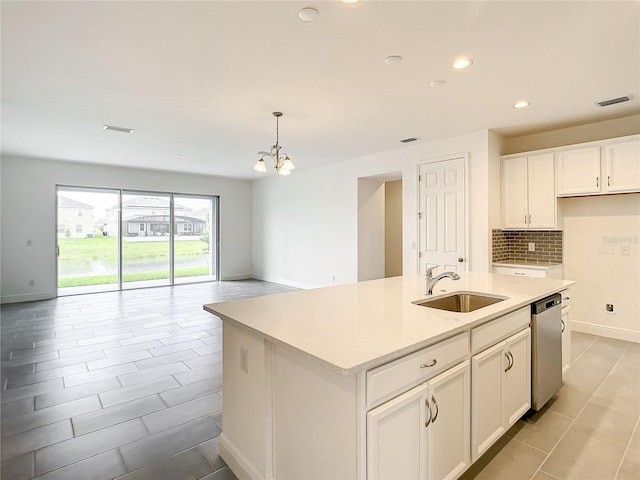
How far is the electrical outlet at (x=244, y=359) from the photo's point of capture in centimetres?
180

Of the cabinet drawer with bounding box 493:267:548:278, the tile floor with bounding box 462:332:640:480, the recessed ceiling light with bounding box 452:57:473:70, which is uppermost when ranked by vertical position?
the recessed ceiling light with bounding box 452:57:473:70

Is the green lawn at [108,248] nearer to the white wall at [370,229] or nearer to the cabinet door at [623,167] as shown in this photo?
the white wall at [370,229]

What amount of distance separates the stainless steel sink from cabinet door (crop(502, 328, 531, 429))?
0.96ft

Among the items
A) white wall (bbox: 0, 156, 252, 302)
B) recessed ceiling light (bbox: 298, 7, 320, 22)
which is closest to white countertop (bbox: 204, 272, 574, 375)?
recessed ceiling light (bbox: 298, 7, 320, 22)

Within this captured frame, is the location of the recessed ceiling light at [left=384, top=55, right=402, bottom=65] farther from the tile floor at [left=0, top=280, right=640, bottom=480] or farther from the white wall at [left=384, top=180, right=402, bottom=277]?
the white wall at [left=384, top=180, right=402, bottom=277]

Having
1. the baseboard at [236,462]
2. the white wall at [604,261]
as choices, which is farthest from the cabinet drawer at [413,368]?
the white wall at [604,261]

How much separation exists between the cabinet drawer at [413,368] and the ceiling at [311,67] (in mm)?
1986

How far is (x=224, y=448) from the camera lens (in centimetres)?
198

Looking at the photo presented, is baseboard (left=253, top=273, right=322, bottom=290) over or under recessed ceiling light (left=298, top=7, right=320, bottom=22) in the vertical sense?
under

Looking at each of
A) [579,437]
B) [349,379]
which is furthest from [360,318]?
[579,437]

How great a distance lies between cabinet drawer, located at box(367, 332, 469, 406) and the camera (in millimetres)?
1263

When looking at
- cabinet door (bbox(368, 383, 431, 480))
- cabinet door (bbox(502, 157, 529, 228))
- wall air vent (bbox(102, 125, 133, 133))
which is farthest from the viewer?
cabinet door (bbox(502, 157, 529, 228))

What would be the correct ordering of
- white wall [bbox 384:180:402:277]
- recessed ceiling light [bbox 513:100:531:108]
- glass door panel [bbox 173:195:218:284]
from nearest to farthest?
1. recessed ceiling light [bbox 513:100:531:108]
2. white wall [bbox 384:180:402:277]
3. glass door panel [bbox 173:195:218:284]

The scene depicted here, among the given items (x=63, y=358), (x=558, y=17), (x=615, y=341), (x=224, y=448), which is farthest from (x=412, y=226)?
(x=63, y=358)
